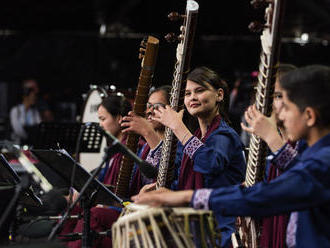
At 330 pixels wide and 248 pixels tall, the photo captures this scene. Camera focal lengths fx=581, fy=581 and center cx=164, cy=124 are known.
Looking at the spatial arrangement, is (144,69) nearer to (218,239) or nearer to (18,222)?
(18,222)

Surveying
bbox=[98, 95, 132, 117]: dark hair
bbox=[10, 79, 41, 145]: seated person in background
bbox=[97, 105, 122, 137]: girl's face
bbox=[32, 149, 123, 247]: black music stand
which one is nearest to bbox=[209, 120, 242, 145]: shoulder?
bbox=[32, 149, 123, 247]: black music stand

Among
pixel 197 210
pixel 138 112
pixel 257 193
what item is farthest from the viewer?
pixel 138 112

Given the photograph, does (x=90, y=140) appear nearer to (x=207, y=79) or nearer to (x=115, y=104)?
(x=115, y=104)

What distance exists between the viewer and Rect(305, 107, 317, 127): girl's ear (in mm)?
2412

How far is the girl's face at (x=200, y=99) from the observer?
3734mm

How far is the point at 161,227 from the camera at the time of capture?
243cm

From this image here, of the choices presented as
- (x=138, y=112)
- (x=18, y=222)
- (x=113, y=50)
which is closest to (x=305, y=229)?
(x=138, y=112)

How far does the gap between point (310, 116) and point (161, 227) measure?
775 millimetres

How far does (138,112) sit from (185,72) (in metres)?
0.52

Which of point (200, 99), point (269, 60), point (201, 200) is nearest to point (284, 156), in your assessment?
point (269, 60)

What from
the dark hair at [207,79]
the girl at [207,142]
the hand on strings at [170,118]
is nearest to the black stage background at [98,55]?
the dark hair at [207,79]

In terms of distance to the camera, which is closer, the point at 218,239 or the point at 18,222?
the point at 218,239

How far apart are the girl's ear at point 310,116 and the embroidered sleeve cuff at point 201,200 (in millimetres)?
507

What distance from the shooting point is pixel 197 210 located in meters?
2.49
